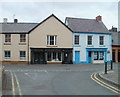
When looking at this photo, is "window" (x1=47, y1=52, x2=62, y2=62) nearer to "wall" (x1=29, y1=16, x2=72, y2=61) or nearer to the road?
"wall" (x1=29, y1=16, x2=72, y2=61)

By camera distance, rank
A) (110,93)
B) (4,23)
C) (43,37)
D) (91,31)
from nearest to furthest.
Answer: (110,93) → (43,37) → (91,31) → (4,23)

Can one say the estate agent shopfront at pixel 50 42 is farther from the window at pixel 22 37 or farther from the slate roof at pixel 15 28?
the slate roof at pixel 15 28

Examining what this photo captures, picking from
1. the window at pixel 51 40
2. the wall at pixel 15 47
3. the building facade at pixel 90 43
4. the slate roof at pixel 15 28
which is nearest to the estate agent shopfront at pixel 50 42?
the window at pixel 51 40

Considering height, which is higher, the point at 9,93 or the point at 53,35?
the point at 53,35

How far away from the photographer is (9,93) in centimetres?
880

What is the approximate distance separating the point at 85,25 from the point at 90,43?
4000 mm

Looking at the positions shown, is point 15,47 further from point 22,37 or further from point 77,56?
point 77,56

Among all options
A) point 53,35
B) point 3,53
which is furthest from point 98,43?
point 3,53

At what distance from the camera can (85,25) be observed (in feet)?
113

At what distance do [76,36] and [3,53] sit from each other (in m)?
12.8

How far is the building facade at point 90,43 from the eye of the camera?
3172 cm

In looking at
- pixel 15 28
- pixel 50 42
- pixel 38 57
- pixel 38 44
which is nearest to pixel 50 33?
pixel 50 42

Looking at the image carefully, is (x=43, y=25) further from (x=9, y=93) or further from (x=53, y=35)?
(x=9, y=93)

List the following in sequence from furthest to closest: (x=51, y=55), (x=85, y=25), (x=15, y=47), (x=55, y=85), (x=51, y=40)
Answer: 1. (x=85, y=25)
2. (x=51, y=55)
3. (x=51, y=40)
4. (x=15, y=47)
5. (x=55, y=85)
